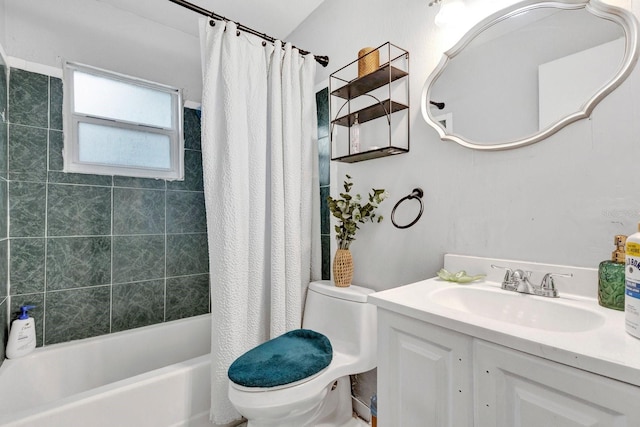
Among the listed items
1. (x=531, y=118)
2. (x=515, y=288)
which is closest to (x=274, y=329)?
(x=515, y=288)

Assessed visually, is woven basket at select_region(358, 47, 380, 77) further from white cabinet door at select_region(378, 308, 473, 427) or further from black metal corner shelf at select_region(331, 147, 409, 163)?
white cabinet door at select_region(378, 308, 473, 427)

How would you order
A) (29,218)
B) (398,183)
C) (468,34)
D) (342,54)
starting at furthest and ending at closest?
(342,54), (29,218), (398,183), (468,34)

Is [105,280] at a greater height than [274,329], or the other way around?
[105,280]

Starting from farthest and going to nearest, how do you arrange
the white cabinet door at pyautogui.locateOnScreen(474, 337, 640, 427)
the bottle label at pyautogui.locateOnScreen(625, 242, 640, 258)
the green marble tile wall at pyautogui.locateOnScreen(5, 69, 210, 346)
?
the green marble tile wall at pyautogui.locateOnScreen(5, 69, 210, 346) → the bottle label at pyautogui.locateOnScreen(625, 242, 640, 258) → the white cabinet door at pyautogui.locateOnScreen(474, 337, 640, 427)

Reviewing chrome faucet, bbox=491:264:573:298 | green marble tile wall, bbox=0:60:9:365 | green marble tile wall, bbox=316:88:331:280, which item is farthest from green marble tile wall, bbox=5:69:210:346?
chrome faucet, bbox=491:264:573:298

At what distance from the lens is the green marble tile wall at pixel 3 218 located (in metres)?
1.43

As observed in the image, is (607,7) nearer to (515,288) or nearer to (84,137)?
(515,288)

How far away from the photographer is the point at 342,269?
154 centimetres

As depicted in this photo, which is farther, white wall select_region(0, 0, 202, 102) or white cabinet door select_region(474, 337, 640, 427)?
white wall select_region(0, 0, 202, 102)

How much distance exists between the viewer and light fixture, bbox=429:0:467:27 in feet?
3.82

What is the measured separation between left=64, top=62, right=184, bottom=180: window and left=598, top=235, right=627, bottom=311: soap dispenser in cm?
220

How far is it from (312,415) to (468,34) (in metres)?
1.67

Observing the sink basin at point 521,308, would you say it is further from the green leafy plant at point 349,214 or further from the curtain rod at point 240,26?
the curtain rod at point 240,26

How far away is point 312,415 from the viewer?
1.24 metres
